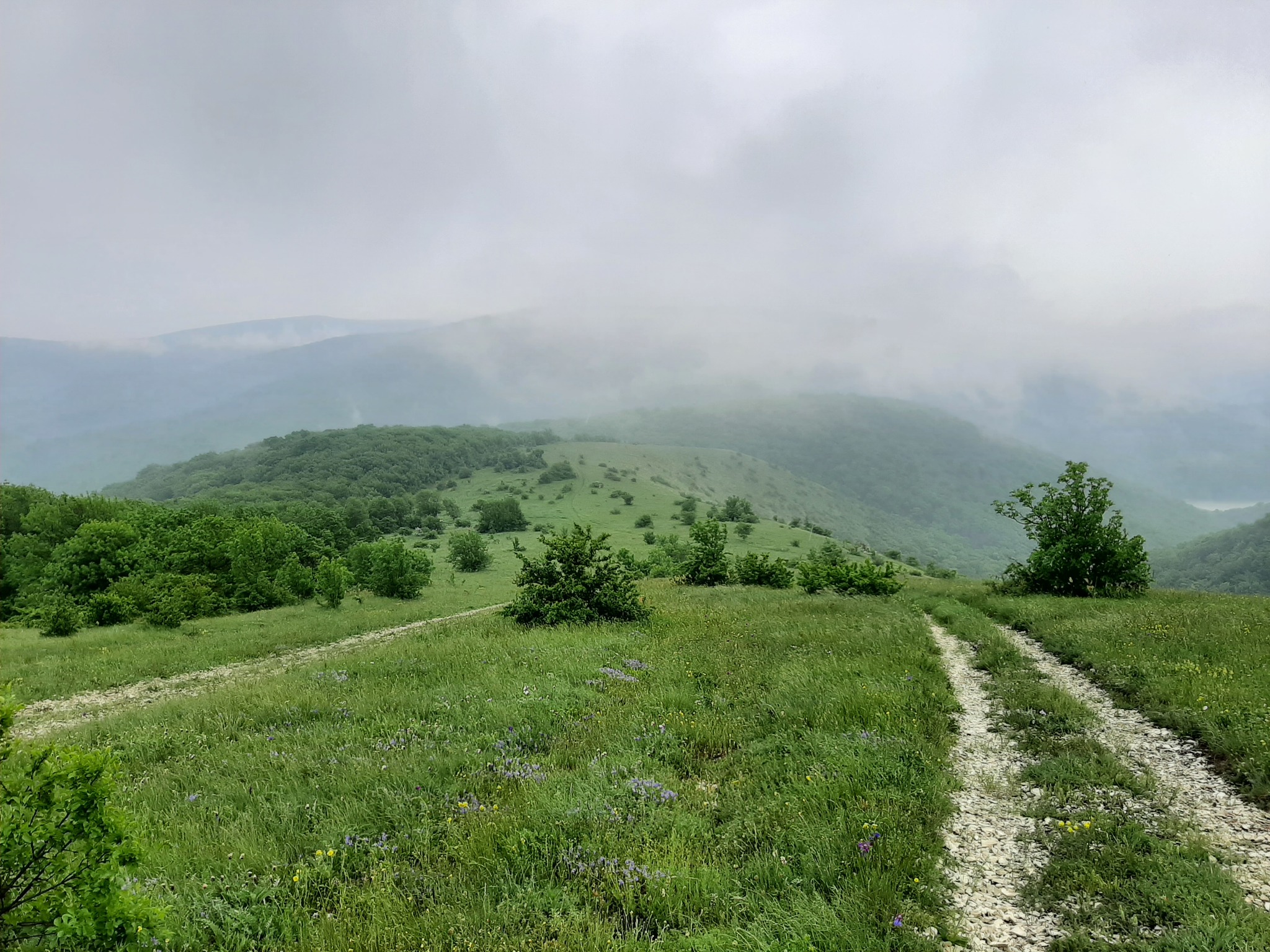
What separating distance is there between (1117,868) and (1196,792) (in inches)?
117

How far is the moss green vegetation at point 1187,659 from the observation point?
27.5 ft

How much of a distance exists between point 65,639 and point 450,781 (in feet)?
91.6

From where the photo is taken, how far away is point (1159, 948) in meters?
4.67

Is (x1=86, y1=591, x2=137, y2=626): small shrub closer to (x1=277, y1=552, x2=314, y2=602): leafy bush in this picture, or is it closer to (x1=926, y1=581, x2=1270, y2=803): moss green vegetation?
(x1=277, y1=552, x2=314, y2=602): leafy bush

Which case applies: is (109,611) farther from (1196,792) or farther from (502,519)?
(502,519)

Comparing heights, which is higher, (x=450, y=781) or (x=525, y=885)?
(x=525, y=885)

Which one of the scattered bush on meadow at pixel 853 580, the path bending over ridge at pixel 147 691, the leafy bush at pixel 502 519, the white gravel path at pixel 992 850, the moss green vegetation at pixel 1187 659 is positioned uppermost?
the moss green vegetation at pixel 1187 659

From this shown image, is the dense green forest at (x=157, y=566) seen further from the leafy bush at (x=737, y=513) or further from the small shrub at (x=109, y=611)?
the leafy bush at (x=737, y=513)

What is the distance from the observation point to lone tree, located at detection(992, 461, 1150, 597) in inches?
926

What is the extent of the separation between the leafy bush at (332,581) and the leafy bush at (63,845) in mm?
34333

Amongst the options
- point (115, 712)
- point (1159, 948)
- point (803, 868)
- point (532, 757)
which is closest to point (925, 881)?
point (803, 868)

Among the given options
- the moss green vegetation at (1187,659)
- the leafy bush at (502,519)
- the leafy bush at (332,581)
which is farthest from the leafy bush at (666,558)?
the leafy bush at (502,519)

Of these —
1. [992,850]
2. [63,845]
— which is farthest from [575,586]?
[63,845]

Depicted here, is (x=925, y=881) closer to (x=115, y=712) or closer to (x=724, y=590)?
(x=115, y=712)
